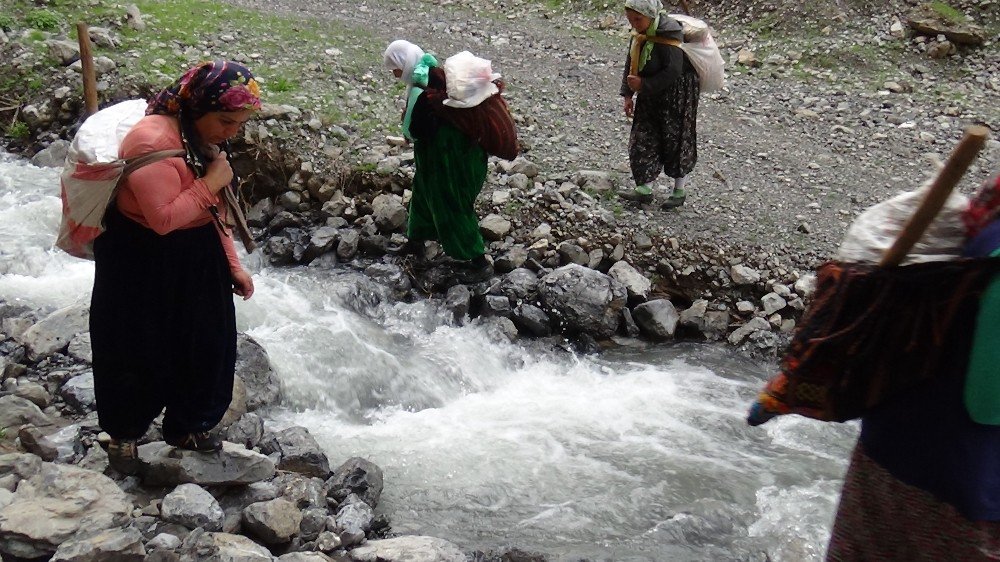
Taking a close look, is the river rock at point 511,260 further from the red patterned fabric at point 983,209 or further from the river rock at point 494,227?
the red patterned fabric at point 983,209

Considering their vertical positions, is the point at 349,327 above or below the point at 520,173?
below

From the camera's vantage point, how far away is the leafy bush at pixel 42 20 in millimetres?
7605

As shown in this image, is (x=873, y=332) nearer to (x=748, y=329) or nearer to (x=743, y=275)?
(x=748, y=329)

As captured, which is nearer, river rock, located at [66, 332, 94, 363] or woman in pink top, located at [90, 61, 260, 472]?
woman in pink top, located at [90, 61, 260, 472]

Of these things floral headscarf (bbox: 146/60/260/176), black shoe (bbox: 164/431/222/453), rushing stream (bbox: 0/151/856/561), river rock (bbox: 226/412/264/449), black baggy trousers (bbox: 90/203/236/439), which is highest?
floral headscarf (bbox: 146/60/260/176)

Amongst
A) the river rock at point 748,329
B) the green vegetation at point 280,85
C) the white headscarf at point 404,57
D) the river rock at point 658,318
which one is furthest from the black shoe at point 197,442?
the green vegetation at point 280,85

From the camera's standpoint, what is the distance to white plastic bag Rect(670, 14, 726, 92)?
5.45 m

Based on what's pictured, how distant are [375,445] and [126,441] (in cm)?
145

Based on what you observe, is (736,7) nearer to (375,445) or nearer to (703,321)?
(703,321)

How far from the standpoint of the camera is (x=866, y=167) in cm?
692

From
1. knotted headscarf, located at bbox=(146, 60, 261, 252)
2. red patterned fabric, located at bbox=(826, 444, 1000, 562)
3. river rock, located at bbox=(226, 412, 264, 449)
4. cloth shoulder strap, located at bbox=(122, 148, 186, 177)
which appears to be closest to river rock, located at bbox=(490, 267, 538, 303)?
river rock, located at bbox=(226, 412, 264, 449)

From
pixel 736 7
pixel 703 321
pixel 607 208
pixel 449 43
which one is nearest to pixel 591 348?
pixel 703 321

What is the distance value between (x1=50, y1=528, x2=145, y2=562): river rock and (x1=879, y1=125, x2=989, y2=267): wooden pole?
2164 mm

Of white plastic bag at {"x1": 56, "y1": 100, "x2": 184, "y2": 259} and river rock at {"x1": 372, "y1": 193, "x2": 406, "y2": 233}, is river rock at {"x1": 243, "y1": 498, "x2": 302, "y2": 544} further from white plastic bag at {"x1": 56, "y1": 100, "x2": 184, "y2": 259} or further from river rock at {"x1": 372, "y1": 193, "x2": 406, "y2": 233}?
river rock at {"x1": 372, "y1": 193, "x2": 406, "y2": 233}
